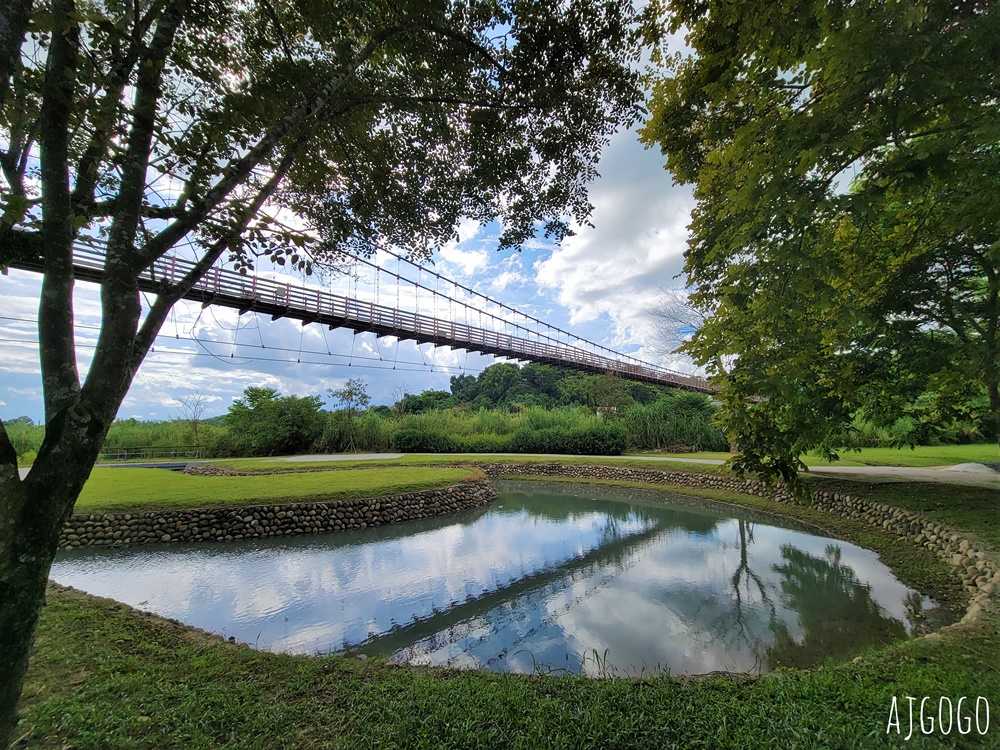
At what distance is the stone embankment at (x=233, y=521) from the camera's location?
19.4ft

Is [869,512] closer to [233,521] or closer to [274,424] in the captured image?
[233,521]

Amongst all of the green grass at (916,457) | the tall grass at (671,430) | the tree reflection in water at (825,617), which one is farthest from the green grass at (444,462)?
the tree reflection in water at (825,617)

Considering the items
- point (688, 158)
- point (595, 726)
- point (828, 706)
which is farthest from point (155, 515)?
point (688, 158)

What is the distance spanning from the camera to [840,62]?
1696 millimetres

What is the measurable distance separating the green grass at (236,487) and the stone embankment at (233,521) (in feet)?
0.62

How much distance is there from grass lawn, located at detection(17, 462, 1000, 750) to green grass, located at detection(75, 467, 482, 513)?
4.32 meters

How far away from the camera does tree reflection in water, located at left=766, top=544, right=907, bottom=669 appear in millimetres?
3170

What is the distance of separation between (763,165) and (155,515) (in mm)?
8342

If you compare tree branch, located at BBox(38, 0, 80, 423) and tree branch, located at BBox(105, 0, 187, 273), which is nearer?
tree branch, located at BBox(38, 0, 80, 423)

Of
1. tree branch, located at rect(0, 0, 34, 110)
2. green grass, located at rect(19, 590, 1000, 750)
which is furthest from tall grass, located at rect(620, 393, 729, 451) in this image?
tree branch, located at rect(0, 0, 34, 110)

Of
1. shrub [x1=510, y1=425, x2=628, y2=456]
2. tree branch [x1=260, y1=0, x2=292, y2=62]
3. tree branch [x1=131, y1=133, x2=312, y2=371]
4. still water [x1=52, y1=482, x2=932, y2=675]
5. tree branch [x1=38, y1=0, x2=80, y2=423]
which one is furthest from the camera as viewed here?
shrub [x1=510, y1=425, x2=628, y2=456]

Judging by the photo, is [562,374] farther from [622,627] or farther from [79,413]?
[79,413]

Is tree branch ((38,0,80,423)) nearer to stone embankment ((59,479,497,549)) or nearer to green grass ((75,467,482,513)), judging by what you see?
stone embankment ((59,479,497,549))

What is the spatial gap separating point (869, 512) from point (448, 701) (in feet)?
24.7
